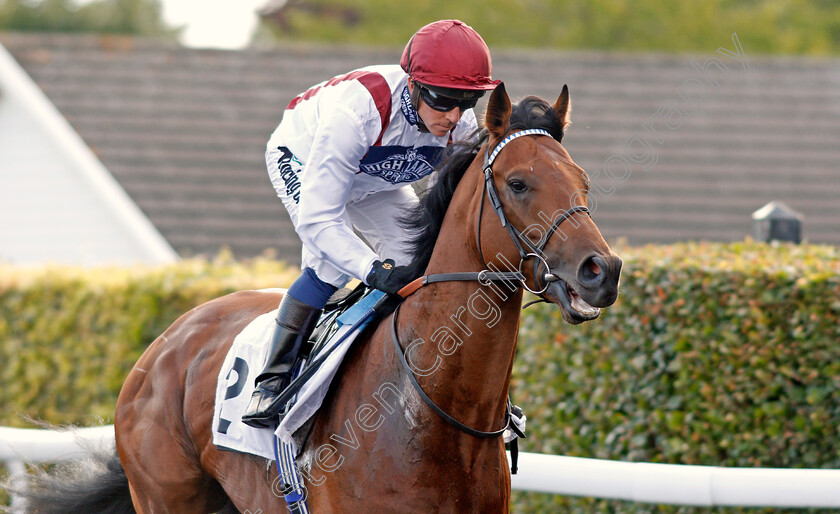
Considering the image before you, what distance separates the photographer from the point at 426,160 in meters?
3.37

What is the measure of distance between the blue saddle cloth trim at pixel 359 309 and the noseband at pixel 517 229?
1.86 feet

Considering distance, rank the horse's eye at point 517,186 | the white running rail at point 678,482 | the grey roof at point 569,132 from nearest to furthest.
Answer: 1. the horse's eye at point 517,186
2. the white running rail at point 678,482
3. the grey roof at point 569,132

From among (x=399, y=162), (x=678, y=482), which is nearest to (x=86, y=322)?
(x=399, y=162)

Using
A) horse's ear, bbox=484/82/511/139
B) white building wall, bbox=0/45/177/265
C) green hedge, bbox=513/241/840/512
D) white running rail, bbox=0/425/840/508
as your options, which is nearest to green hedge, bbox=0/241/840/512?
green hedge, bbox=513/241/840/512

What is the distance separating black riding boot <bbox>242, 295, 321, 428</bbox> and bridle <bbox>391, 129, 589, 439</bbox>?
1.48 feet

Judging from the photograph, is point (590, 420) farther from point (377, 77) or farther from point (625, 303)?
point (377, 77)

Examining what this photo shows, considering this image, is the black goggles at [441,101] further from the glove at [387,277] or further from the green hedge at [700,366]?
the green hedge at [700,366]

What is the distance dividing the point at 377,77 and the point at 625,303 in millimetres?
1989

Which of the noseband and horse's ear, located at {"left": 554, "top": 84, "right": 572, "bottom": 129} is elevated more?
horse's ear, located at {"left": 554, "top": 84, "right": 572, "bottom": 129}

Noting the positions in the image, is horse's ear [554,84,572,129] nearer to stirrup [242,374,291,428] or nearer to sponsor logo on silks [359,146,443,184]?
sponsor logo on silks [359,146,443,184]

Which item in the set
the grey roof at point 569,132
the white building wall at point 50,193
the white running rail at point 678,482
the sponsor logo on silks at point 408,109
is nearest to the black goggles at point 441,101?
the sponsor logo on silks at point 408,109

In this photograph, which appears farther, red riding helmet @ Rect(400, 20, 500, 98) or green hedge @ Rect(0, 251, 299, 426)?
green hedge @ Rect(0, 251, 299, 426)

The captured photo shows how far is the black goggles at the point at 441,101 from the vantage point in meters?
3.00

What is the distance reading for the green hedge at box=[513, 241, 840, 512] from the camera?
404cm
